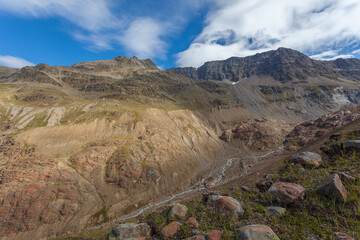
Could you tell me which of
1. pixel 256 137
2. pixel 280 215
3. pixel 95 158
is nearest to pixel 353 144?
pixel 280 215

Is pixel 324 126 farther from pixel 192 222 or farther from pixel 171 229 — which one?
pixel 171 229

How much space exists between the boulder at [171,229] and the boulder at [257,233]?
2.63 m

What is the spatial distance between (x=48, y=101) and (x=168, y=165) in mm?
91726

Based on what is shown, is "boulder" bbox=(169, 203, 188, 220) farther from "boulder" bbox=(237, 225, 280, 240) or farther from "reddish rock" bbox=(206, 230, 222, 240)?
"boulder" bbox=(237, 225, 280, 240)

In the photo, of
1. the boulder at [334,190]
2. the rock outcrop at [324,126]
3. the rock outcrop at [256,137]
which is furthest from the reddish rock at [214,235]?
the rock outcrop at [256,137]

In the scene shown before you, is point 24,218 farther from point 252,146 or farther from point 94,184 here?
point 252,146

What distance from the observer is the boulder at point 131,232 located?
6.71 metres

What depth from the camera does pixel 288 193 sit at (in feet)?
21.7

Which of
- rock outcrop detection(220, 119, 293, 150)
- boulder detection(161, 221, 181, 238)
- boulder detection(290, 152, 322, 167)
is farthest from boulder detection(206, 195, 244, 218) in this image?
rock outcrop detection(220, 119, 293, 150)

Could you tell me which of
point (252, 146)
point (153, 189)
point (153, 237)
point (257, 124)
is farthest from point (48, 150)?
point (257, 124)

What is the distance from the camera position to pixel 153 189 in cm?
5025

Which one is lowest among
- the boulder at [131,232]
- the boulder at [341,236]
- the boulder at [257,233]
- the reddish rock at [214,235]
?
the boulder at [131,232]

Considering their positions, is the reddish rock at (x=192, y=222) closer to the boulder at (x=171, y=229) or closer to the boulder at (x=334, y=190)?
the boulder at (x=171, y=229)

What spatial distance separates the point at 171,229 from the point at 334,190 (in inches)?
263
